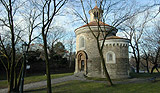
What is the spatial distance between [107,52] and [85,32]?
4.81 m

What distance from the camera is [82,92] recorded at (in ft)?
31.8

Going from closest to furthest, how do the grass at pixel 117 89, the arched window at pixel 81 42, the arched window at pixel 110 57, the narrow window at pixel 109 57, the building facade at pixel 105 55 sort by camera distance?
the grass at pixel 117 89
the building facade at pixel 105 55
the arched window at pixel 110 57
the narrow window at pixel 109 57
the arched window at pixel 81 42

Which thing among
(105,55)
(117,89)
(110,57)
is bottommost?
(117,89)

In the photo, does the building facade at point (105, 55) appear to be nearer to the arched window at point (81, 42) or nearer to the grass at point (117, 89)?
the arched window at point (81, 42)

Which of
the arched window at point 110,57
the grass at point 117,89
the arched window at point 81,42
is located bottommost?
the grass at point 117,89

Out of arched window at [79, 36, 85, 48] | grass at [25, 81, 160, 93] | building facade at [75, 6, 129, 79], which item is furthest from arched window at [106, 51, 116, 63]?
grass at [25, 81, 160, 93]

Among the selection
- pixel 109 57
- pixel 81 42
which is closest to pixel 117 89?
pixel 109 57

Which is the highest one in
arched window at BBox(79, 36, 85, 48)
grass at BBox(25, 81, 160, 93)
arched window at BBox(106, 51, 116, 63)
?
arched window at BBox(79, 36, 85, 48)

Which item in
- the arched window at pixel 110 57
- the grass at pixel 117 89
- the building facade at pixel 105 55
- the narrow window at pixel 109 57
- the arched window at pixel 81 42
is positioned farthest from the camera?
the arched window at pixel 81 42

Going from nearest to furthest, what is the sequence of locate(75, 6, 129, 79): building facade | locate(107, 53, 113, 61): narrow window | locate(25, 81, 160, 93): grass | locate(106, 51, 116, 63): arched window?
1. locate(25, 81, 160, 93): grass
2. locate(75, 6, 129, 79): building facade
3. locate(106, 51, 116, 63): arched window
4. locate(107, 53, 113, 61): narrow window

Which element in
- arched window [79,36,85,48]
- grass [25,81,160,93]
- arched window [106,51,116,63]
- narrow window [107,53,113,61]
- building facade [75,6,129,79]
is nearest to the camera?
grass [25,81,160,93]

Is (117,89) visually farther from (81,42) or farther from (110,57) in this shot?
(81,42)

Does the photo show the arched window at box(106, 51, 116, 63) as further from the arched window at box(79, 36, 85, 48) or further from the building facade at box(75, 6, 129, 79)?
the arched window at box(79, 36, 85, 48)

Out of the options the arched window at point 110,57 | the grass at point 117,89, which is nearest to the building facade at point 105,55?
the arched window at point 110,57
